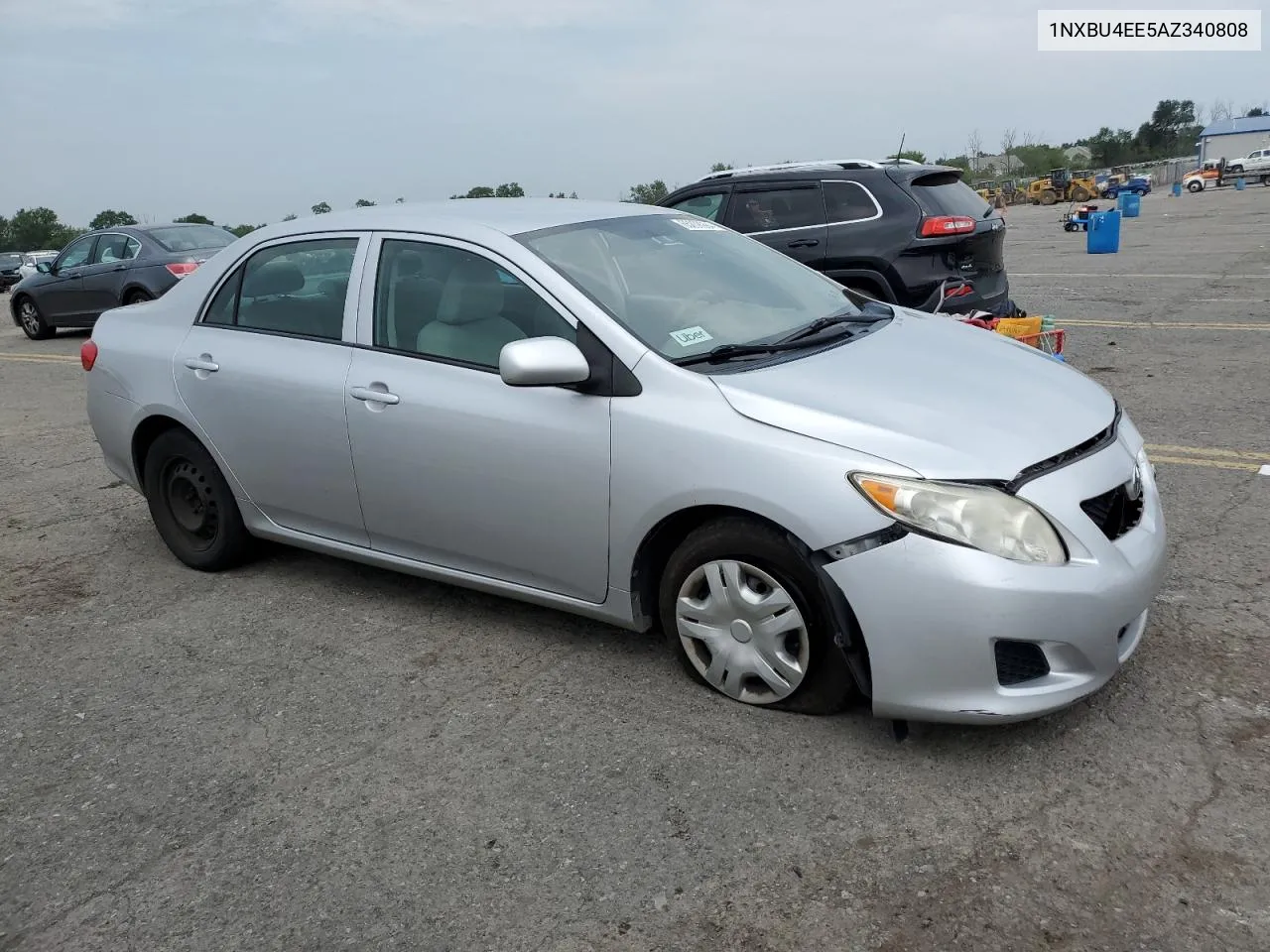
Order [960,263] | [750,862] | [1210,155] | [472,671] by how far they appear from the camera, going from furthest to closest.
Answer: [1210,155] < [960,263] < [472,671] < [750,862]

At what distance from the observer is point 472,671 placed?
3.92 meters

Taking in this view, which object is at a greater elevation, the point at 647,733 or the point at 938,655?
the point at 938,655

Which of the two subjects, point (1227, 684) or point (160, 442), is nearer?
point (1227, 684)

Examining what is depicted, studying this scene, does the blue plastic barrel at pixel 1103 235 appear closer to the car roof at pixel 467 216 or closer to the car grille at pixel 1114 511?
the car roof at pixel 467 216

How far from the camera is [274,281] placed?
462cm

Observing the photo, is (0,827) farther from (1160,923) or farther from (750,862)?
(1160,923)

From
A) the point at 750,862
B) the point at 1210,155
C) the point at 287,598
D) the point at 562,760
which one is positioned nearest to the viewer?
the point at 750,862

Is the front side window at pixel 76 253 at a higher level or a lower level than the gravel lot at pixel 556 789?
higher

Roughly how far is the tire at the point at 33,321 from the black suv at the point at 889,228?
10938 mm

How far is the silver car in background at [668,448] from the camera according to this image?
2.99 metres

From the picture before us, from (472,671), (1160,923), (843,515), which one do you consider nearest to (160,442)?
(472,671)

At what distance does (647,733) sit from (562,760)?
11.1 inches

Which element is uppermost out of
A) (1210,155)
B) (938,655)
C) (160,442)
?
(1210,155)

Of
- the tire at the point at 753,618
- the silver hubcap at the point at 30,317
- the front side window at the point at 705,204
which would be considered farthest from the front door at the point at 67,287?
the tire at the point at 753,618
